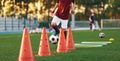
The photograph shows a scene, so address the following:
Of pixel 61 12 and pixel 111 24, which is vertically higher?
pixel 61 12

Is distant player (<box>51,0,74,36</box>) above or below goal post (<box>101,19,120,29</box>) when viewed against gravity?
above

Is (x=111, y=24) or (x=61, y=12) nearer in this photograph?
(x=61, y=12)

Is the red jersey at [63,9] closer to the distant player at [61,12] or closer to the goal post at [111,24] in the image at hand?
the distant player at [61,12]

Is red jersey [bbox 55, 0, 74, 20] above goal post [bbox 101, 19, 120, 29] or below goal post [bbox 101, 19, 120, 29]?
above

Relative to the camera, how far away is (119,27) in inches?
1781

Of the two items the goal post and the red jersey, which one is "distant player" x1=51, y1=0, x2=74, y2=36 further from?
the goal post

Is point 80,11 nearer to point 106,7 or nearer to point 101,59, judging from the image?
point 106,7

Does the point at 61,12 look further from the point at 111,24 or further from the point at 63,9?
the point at 111,24

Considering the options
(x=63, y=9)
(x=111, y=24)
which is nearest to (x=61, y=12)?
(x=63, y=9)

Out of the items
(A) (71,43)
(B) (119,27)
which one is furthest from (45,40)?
(B) (119,27)

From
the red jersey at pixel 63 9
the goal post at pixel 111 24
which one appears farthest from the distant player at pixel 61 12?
the goal post at pixel 111 24

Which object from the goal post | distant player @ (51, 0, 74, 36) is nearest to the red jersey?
distant player @ (51, 0, 74, 36)

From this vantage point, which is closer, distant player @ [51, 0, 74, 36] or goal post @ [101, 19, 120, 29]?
distant player @ [51, 0, 74, 36]

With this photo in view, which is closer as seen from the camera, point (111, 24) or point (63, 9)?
point (63, 9)
